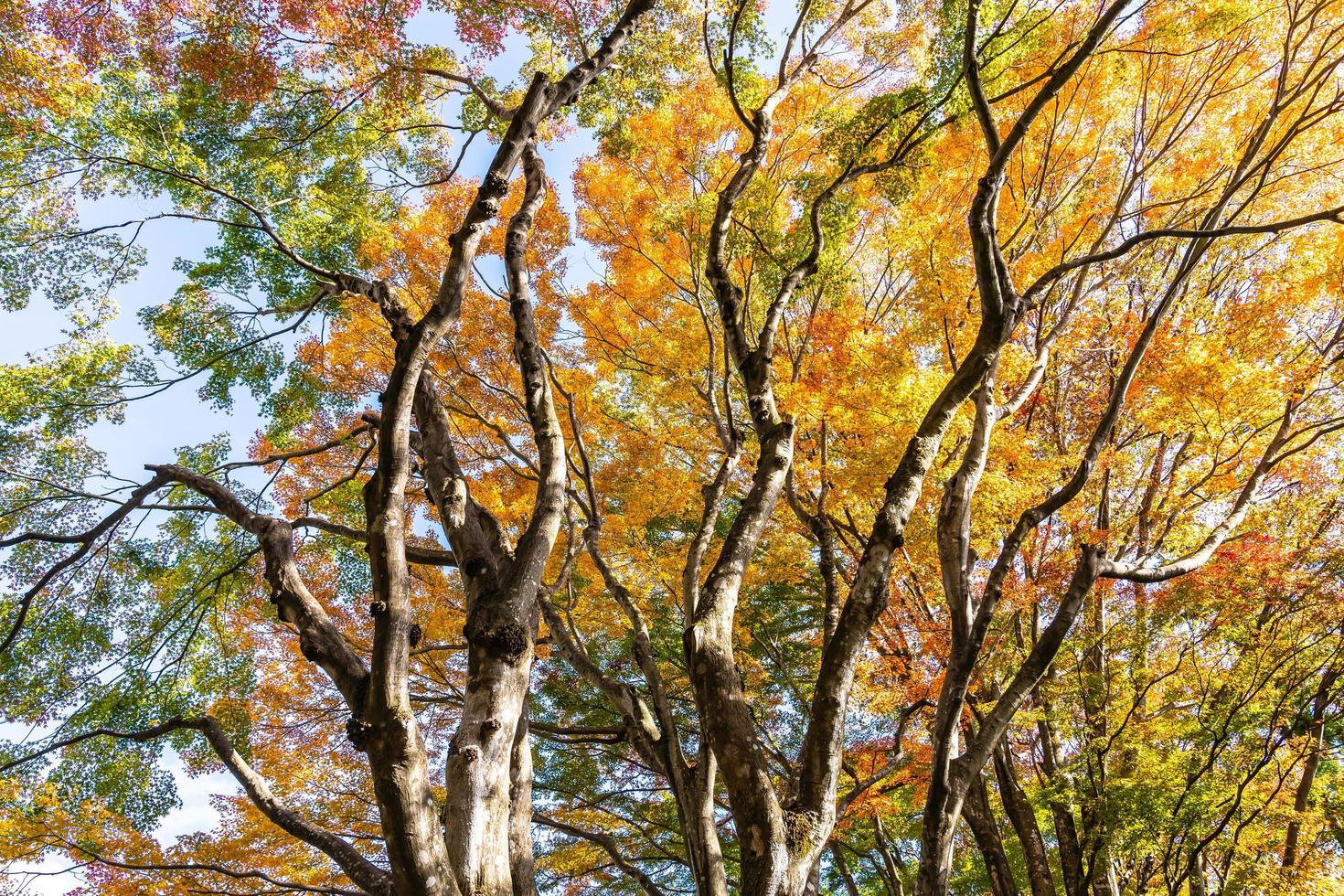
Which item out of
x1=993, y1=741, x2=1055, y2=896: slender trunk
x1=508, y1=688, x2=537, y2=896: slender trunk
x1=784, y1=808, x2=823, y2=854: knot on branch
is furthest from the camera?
x1=993, y1=741, x2=1055, y2=896: slender trunk

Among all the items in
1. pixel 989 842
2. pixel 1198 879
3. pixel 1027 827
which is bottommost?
pixel 1198 879

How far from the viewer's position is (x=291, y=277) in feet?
22.2

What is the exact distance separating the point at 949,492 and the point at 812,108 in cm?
762

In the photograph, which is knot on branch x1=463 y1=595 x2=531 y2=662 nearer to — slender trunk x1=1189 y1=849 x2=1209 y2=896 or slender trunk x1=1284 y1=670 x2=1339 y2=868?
slender trunk x1=1189 y1=849 x2=1209 y2=896

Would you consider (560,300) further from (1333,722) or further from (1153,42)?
(1333,722)

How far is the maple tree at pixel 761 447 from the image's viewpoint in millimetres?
3648

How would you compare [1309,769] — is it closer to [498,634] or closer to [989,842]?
[989,842]

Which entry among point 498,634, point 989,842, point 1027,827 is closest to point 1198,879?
point 1027,827

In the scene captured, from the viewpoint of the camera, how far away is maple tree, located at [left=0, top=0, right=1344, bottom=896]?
3648mm

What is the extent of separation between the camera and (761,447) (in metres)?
4.05

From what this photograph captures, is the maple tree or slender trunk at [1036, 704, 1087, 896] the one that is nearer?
the maple tree

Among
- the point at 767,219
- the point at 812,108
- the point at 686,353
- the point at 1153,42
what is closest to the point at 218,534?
the point at 686,353

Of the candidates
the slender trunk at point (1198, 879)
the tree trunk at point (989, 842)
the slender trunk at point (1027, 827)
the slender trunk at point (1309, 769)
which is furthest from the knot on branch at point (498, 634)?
the slender trunk at point (1309, 769)

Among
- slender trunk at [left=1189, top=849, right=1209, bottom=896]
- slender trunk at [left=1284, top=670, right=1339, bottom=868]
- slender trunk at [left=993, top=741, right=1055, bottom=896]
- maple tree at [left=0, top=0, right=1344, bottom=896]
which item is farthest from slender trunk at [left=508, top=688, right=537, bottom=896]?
slender trunk at [left=1284, top=670, right=1339, bottom=868]
